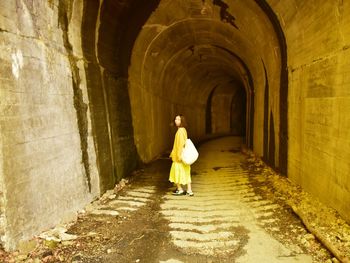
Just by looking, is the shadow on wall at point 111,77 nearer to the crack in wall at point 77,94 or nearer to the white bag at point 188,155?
the crack in wall at point 77,94

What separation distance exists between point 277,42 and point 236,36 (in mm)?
2493

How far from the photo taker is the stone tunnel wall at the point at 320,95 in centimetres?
378

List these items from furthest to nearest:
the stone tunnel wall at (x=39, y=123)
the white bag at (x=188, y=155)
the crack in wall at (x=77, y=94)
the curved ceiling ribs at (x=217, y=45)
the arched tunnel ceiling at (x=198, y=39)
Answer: the arched tunnel ceiling at (x=198, y=39) → the curved ceiling ribs at (x=217, y=45) → the white bag at (x=188, y=155) → the crack in wall at (x=77, y=94) → the stone tunnel wall at (x=39, y=123)

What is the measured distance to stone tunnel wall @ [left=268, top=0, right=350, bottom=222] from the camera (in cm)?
378

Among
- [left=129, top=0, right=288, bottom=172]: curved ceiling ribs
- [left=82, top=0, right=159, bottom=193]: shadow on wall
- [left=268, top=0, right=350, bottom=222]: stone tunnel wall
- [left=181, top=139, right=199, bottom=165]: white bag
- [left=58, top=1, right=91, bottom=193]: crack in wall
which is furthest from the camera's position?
[left=129, top=0, right=288, bottom=172]: curved ceiling ribs

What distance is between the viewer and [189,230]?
4.03 metres

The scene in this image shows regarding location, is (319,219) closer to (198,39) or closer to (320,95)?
(320,95)

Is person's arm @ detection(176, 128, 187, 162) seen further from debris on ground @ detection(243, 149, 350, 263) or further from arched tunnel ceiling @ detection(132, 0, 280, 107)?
arched tunnel ceiling @ detection(132, 0, 280, 107)

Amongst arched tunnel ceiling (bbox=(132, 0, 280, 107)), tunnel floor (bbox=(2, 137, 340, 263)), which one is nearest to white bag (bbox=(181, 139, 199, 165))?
tunnel floor (bbox=(2, 137, 340, 263))

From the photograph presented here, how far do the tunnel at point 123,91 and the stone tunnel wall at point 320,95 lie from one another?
21mm

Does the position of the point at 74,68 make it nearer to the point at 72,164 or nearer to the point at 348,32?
the point at 72,164

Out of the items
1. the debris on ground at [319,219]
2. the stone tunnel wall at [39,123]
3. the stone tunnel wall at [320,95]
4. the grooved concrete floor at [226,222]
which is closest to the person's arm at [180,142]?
the grooved concrete floor at [226,222]

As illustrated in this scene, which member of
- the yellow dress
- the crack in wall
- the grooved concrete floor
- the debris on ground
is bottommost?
the grooved concrete floor

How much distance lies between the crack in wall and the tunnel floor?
2.85 feet
